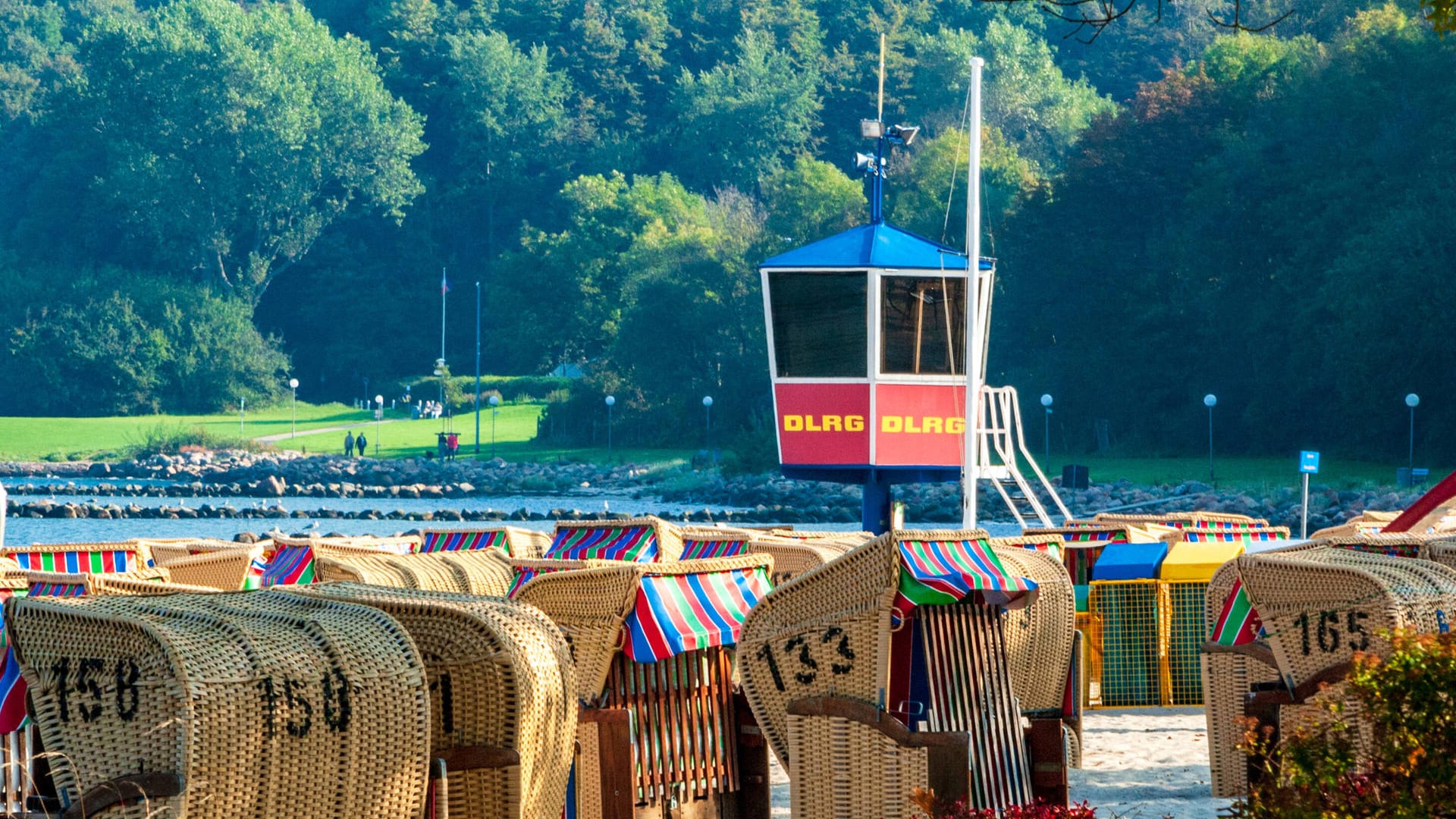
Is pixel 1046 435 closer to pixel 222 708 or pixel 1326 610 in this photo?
pixel 1326 610

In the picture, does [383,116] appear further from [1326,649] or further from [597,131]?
[1326,649]

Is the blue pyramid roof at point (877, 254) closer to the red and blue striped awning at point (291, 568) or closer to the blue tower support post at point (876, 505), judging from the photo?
the blue tower support post at point (876, 505)

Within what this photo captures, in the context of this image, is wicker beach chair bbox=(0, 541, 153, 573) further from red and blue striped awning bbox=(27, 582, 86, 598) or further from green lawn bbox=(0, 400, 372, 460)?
green lawn bbox=(0, 400, 372, 460)

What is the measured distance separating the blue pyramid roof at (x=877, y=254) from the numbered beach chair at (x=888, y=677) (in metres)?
13.8

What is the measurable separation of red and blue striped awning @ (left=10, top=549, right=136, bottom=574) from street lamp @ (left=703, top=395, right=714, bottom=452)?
70.2 meters

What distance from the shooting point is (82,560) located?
973 centimetres

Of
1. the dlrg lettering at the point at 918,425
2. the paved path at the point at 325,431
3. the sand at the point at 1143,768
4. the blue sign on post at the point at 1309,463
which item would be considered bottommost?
the sand at the point at 1143,768

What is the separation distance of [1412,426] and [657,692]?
48981mm

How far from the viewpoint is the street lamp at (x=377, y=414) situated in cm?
8950

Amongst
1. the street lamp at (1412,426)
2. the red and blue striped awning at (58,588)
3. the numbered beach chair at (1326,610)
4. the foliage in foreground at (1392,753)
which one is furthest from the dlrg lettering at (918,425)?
the street lamp at (1412,426)

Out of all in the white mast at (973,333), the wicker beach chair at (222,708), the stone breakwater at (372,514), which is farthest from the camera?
the stone breakwater at (372,514)

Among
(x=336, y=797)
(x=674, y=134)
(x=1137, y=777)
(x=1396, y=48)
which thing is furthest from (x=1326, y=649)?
(x=674, y=134)

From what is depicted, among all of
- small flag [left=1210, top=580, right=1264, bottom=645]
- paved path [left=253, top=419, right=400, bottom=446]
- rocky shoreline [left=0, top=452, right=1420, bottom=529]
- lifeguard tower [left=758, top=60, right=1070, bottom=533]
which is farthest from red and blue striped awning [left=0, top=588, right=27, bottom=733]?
paved path [left=253, top=419, right=400, bottom=446]

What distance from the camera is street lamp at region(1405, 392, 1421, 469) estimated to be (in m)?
50.1
